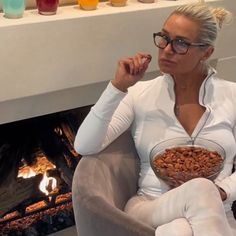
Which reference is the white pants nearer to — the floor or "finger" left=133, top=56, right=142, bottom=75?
"finger" left=133, top=56, right=142, bottom=75

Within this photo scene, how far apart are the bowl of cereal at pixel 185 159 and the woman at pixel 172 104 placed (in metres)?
0.03

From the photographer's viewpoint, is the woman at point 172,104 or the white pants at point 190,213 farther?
the woman at point 172,104

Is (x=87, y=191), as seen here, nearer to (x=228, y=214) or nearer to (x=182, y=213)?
(x=182, y=213)

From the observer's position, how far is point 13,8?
1.71 meters

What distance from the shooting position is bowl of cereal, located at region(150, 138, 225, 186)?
4.63 feet

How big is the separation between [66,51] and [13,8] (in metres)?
0.24

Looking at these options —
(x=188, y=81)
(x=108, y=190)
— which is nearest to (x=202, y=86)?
(x=188, y=81)

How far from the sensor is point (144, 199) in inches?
59.9

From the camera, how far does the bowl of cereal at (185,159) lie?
55.6 inches

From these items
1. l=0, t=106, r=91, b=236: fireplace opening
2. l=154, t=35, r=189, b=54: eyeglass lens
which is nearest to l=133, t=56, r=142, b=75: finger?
l=154, t=35, r=189, b=54: eyeglass lens

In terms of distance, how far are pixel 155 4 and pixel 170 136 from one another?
714 millimetres

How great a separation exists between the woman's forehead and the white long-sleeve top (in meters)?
0.15

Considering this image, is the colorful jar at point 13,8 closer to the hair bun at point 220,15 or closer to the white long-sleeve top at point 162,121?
the white long-sleeve top at point 162,121

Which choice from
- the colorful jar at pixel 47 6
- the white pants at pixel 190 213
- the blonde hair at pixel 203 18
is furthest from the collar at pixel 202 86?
the colorful jar at pixel 47 6
